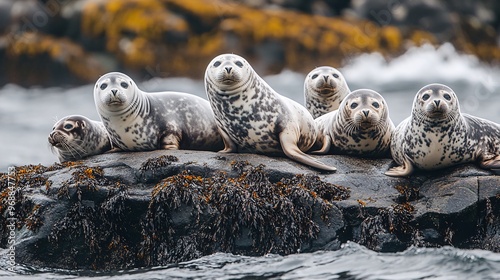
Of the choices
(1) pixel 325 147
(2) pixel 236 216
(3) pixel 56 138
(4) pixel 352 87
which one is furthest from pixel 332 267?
(4) pixel 352 87

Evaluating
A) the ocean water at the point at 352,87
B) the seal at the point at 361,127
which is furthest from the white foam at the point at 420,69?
the seal at the point at 361,127

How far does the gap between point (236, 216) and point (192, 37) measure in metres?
16.1

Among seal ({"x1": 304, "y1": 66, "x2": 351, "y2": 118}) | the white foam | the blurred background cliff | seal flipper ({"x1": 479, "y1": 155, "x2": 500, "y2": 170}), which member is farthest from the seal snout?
the white foam

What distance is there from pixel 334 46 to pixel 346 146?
14858mm

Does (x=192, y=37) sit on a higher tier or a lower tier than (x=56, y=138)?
higher

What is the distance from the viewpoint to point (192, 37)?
23.5 metres

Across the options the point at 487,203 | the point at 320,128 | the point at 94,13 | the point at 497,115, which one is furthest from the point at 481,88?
the point at 487,203

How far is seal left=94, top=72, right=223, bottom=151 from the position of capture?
30.3 ft

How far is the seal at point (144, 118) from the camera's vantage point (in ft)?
30.3

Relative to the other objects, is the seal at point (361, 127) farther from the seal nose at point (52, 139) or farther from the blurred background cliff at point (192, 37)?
the blurred background cliff at point (192, 37)

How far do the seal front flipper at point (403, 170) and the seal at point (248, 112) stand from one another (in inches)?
41.2

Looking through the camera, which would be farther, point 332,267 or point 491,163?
point 491,163

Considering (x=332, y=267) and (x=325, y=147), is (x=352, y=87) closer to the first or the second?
(x=325, y=147)

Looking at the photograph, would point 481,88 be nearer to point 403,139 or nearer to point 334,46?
point 334,46
